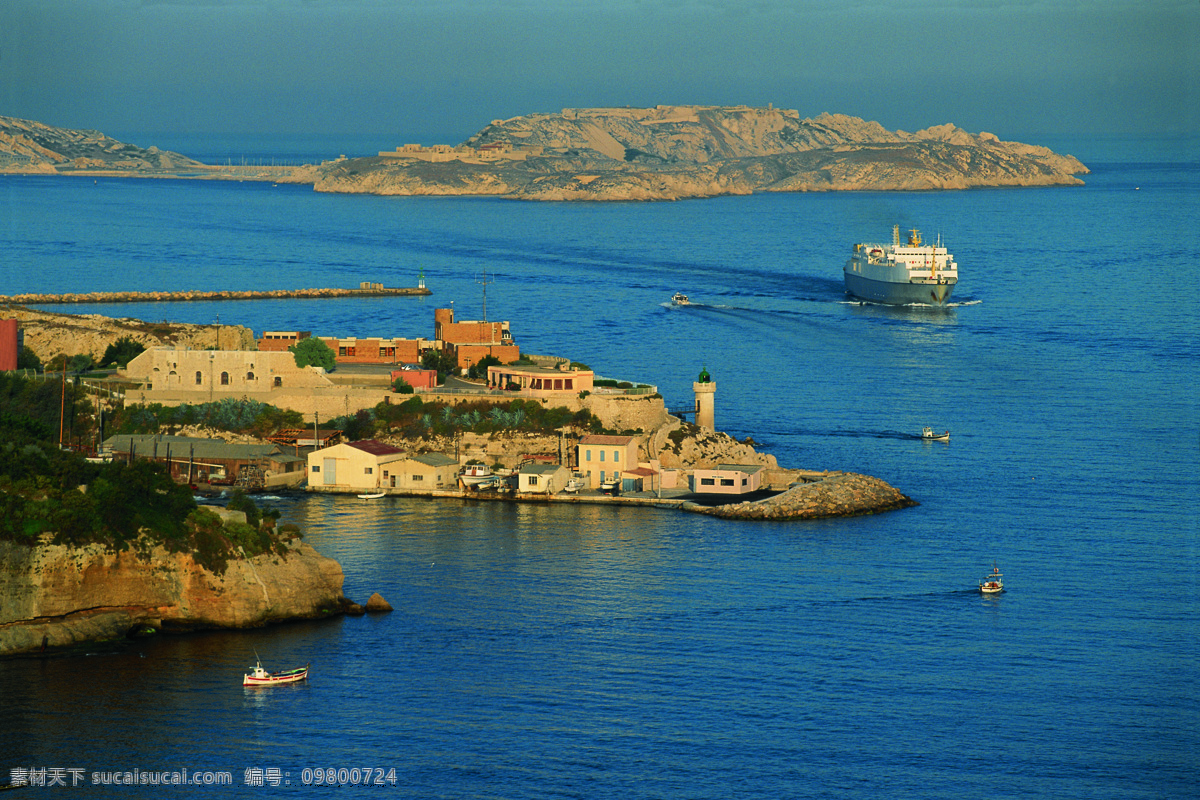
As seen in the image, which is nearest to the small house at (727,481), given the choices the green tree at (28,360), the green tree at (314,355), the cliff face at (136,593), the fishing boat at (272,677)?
the cliff face at (136,593)

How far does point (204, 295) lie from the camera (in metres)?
88.7

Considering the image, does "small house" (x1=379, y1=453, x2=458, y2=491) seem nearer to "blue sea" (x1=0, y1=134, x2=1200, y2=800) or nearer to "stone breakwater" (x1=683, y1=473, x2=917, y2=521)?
"blue sea" (x1=0, y1=134, x2=1200, y2=800)

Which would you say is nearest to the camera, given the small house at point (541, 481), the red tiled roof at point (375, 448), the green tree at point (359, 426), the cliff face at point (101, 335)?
the small house at point (541, 481)

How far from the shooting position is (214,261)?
109562mm

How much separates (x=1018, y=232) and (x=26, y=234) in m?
79.7

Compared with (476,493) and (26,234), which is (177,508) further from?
(26,234)

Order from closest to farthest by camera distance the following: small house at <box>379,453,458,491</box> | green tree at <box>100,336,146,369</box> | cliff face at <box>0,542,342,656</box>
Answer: cliff face at <box>0,542,342,656</box> → small house at <box>379,453,458,491</box> → green tree at <box>100,336,146,369</box>

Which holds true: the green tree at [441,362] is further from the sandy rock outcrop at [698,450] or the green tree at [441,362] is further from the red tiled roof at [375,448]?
the sandy rock outcrop at [698,450]

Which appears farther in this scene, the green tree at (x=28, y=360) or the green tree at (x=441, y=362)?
the green tree at (x=28, y=360)

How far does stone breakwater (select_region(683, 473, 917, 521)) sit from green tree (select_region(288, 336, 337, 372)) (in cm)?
1485

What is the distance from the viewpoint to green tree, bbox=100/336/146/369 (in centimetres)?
5403

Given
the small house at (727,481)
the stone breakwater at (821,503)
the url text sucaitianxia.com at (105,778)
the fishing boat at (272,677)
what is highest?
the small house at (727,481)

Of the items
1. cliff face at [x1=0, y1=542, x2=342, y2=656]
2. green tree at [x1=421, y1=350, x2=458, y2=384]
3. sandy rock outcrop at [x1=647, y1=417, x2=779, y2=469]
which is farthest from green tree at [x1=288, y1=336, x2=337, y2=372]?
cliff face at [x1=0, y1=542, x2=342, y2=656]

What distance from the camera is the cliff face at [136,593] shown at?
29.4 metres
